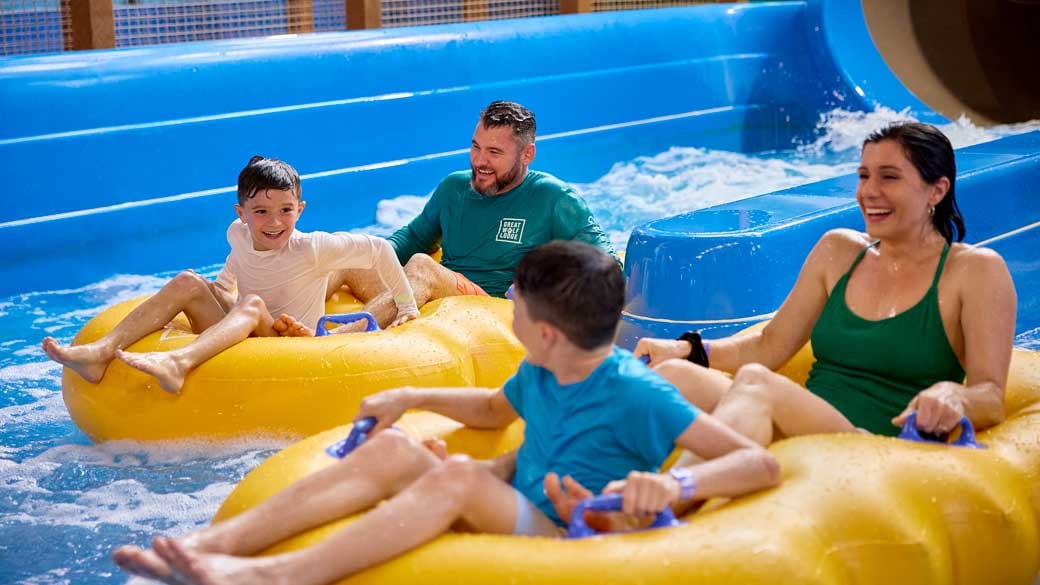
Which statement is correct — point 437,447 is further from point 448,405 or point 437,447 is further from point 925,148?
point 925,148

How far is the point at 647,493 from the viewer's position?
76.2 inches

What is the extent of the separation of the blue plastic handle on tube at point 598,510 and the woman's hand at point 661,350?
0.59m

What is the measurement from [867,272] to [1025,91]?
608cm

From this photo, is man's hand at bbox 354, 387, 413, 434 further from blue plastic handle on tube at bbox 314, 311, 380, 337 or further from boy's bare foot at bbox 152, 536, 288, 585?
blue plastic handle on tube at bbox 314, 311, 380, 337

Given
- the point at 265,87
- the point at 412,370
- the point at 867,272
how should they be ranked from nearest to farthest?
the point at 867,272 → the point at 412,370 → the point at 265,87

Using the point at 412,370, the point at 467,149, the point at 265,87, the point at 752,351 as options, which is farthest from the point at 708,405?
the point at 467,149

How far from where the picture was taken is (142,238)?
5.52 meters

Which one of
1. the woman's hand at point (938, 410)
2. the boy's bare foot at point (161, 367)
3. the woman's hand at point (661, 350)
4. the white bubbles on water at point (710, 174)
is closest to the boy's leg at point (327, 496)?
the woman's hand at point (661, 350)

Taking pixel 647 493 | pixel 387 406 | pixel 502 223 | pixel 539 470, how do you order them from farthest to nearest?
1. pixel 502 223
2. pixel 387 406
3. pixel 539 470
4. pixel 647 493

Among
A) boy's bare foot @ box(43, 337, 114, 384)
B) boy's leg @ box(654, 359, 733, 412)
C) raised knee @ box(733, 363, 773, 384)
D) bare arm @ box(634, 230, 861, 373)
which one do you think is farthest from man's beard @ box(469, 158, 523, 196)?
raised knee @ box(733, 363, 773, 384)

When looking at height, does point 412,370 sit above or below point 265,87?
below

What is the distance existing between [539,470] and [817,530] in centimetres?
44

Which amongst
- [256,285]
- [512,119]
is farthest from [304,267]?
[512,119]

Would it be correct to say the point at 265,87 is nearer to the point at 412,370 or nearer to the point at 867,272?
the point at 412,370
